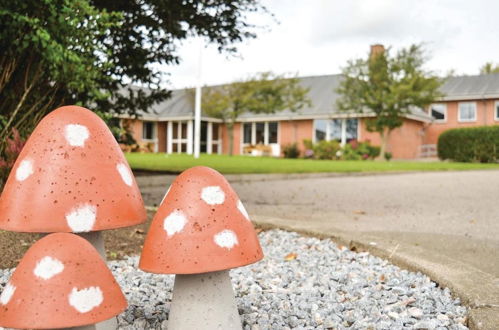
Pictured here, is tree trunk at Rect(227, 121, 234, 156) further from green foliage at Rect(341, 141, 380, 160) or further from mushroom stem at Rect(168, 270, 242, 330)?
mushroom stem at Rect(168, 270, 242, 330)

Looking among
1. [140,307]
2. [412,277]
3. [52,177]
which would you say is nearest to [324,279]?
[412,277]

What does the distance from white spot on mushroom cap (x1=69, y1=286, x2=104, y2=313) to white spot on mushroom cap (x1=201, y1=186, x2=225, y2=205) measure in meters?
0.51

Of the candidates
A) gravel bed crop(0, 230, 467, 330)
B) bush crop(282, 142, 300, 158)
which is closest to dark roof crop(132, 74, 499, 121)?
bush crop(282, 142, 300, 158)

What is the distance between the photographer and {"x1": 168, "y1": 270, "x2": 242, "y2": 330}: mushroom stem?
1.79m

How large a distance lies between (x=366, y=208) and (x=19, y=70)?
183 inches

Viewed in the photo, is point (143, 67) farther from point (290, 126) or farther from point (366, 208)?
point (290, 126)

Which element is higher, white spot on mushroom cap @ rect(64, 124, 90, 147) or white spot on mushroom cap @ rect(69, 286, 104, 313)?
white spot on mushroom cap @ rect(64, 124, 90, 147)

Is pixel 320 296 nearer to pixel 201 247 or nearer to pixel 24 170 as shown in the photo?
pixel 201 247

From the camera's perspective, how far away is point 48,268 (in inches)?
54.2

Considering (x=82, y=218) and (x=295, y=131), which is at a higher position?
(x=295, y=131)

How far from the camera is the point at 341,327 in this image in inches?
84.4

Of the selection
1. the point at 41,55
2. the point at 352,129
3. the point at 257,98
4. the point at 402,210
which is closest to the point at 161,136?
the point at 257,98

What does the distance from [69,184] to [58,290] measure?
A: 438 millimetres

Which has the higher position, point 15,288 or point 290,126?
point 290,126
